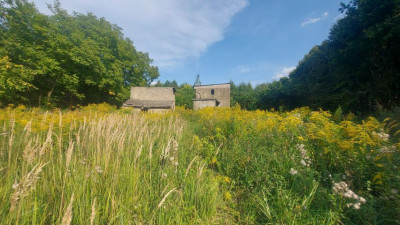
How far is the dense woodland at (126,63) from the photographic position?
6.85 m

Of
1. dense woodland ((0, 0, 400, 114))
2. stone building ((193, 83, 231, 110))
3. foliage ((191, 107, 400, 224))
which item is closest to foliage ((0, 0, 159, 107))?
dense woodland ((0, 0, 400, 114))

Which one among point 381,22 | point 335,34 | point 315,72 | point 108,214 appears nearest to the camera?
point 108,214

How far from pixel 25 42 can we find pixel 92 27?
7289mm

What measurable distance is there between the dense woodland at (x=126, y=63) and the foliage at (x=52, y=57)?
0.06 metres

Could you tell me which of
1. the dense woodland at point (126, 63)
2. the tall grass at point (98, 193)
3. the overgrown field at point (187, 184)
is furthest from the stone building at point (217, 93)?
the tall grass at point (98, 193)

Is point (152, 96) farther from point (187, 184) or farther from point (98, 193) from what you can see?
point (98, 193)

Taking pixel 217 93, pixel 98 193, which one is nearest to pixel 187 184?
pixel 98 193

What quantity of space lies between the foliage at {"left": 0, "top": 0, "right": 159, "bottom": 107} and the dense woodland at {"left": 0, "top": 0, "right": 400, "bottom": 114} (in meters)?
0.06

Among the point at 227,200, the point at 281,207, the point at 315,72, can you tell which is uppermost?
the point at 315,72

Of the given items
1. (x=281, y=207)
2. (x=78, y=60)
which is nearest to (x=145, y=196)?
(x=281, y=207)

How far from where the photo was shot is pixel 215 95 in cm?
2767

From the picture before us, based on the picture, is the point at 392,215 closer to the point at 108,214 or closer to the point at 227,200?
the point at 227,200

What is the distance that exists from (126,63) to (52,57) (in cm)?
867

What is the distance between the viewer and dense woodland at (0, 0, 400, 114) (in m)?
6.85
